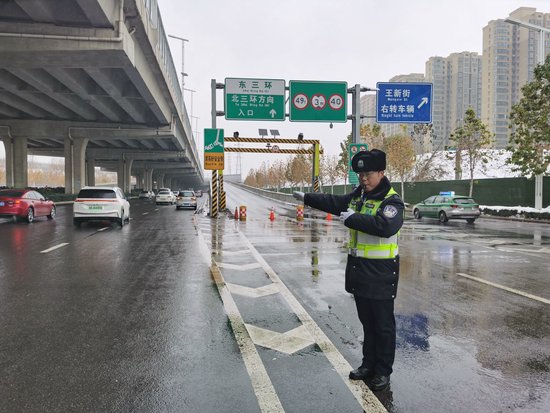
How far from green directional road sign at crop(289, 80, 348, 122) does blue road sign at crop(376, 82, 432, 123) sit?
6.61 feet

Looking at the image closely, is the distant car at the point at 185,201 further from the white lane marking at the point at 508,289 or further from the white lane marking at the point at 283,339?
the white lane marking at the point at 283,339

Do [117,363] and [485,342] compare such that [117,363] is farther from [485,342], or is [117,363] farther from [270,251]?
[270,251]

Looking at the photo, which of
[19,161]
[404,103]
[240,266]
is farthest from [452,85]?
[240,266]

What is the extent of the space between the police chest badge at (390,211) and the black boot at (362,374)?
138cm

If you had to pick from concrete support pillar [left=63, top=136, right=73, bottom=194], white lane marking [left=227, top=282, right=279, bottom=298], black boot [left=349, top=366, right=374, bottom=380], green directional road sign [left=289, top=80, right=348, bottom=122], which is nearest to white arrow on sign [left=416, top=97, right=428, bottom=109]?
green directional road sign [left=289, top=80, right=348, bottom=122]

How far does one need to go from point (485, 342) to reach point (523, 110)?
27049mm

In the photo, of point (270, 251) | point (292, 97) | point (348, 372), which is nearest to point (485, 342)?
point (348, 372)

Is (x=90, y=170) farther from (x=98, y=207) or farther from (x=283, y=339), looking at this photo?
(x=283, y=339)

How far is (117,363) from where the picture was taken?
14.0 feet

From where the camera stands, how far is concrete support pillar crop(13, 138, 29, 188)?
39719mm

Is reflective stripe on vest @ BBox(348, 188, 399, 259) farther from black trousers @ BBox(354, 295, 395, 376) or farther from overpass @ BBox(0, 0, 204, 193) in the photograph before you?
overpass @ BBox(0, 0, 204, 193)

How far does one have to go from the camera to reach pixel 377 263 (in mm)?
3871

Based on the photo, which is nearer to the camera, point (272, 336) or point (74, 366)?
point (74, 366)

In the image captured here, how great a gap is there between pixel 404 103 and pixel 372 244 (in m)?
21.4
